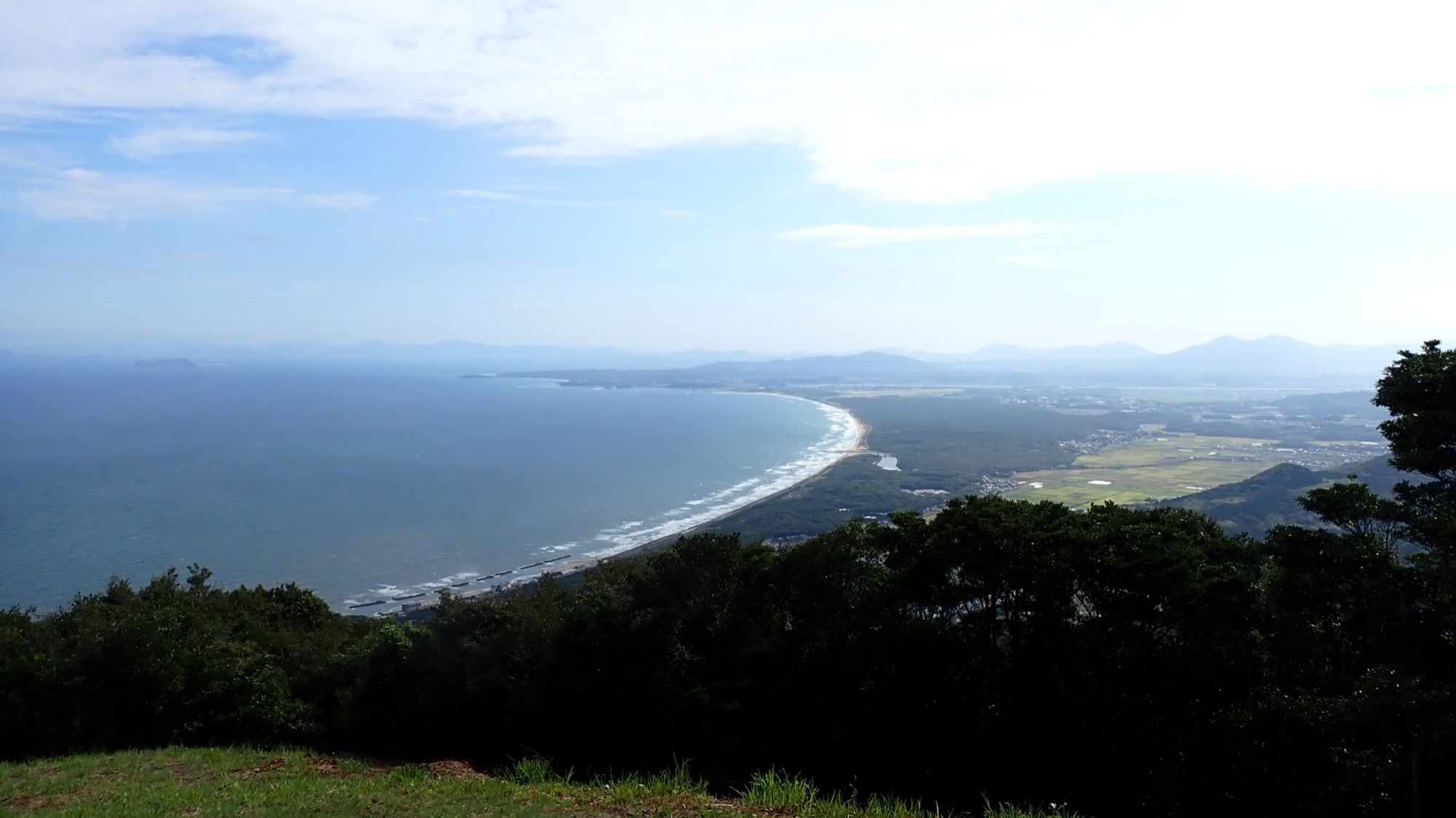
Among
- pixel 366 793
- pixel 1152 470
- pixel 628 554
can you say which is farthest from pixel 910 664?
pixel 1152 470

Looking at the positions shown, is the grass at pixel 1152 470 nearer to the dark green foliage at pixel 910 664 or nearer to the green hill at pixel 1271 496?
the green hill at pixel 1271 496

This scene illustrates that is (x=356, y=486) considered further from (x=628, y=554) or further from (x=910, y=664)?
(x=910, y=664)

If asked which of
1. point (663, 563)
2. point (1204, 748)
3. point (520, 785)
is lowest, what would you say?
point (1204, 748)

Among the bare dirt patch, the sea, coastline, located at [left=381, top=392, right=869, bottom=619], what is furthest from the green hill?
the bare dirt patch

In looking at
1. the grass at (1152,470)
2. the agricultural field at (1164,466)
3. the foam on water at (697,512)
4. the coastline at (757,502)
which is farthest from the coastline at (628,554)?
the grass at (1152,470)

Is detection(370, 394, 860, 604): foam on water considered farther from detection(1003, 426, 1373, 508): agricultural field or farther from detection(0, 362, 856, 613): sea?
detection(1003, 426, 1373, 508): agricultural field

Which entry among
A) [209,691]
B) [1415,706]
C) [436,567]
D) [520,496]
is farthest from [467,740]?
[520,496]

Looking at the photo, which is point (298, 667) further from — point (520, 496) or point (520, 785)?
point (520, 496)
